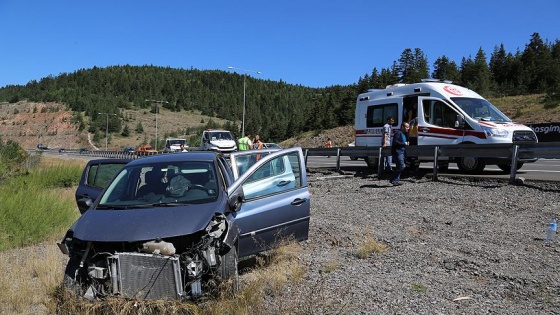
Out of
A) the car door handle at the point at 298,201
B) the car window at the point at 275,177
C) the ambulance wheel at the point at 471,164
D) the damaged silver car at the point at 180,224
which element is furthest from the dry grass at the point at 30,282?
the ambulance wheel at the point at 471,164

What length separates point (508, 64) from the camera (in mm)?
123125

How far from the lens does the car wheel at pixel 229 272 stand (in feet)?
15.6

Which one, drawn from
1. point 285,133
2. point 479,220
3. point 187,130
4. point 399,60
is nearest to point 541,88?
point 399,60

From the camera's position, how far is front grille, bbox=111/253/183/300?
4.39m

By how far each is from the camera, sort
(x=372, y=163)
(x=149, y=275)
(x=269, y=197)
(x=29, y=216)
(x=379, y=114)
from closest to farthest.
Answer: (x=149, y=275), (x=269, y=197), (x=29, y=216), (x=372, y=163), (x=379, y=114)

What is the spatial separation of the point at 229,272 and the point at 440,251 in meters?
3.30

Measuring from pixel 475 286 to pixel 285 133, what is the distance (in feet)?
364

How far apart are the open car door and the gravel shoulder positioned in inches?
25.1

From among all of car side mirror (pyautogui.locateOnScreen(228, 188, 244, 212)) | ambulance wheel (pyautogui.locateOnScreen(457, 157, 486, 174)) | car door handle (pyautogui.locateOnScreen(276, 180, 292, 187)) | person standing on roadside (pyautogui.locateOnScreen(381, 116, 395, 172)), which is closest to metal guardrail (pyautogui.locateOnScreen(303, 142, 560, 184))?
person standing on roadside (pyautogui.locateOnScreen(381, 116, 395, 172))

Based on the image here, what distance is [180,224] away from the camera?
4754 millimetres

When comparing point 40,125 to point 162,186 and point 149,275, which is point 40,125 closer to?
point 162,186

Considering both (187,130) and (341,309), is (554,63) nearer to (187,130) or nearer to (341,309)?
(187,130)

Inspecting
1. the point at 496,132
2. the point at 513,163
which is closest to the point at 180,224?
the point at 513,163

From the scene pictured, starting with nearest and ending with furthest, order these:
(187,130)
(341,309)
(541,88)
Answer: (341,309)
(541,88)
(187,130)
